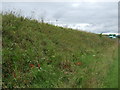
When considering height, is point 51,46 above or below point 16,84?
above

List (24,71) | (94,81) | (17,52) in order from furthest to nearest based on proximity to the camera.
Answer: (17,52)
(24,71)
(94,81)

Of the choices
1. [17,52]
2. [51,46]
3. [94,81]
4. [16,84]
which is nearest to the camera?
[16,84]

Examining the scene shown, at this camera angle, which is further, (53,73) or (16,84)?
(53,73)

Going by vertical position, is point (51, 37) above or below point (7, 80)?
above

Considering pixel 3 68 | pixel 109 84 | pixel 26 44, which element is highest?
pixel 26 44

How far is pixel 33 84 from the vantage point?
21.3 feet

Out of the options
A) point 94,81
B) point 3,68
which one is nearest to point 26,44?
point 3,68

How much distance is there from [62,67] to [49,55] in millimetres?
1434

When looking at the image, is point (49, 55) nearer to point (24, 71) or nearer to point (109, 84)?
point (24, 71)

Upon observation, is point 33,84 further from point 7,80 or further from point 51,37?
point 51,37

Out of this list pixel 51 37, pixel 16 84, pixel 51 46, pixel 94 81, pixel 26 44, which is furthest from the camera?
pixel 51 37

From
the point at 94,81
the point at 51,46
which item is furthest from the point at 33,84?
the point at 51,46

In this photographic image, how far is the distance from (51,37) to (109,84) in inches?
234

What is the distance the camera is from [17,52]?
8.14m
